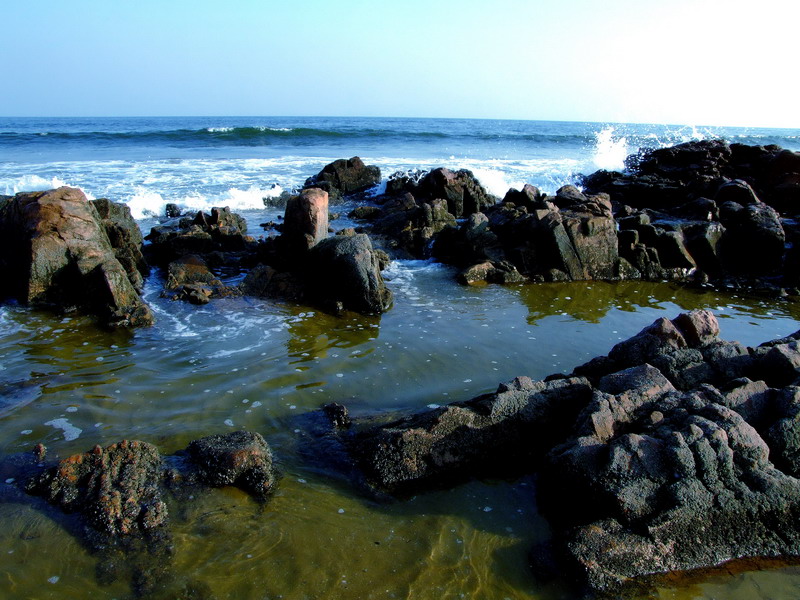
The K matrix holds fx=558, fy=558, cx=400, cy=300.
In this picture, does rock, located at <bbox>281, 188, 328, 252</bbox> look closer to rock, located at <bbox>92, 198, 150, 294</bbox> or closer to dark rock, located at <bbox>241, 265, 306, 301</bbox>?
dark rock, located at <bbox>241, 265, 306, 301</bbox>

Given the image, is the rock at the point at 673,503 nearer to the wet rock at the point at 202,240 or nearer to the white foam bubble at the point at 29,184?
the wet rock at the point at 202,240

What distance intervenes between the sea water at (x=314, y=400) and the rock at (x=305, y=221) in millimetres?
1723

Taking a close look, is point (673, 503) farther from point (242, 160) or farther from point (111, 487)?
point (242, 160)

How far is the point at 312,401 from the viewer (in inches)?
251

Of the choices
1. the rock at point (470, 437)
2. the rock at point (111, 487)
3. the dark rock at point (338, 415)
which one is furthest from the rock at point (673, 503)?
the rock at point (111, 487)

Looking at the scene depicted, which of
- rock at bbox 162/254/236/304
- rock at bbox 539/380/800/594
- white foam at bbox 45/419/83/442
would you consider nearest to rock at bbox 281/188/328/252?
rock at bbox 162/254/236/304

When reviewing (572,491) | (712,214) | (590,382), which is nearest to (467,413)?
(572,491)

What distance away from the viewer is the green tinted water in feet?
13.0

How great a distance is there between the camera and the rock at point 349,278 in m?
9.56

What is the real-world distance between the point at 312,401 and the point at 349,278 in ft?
11.9

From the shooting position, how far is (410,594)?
12.6 feet

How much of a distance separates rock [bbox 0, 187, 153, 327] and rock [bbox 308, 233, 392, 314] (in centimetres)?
293

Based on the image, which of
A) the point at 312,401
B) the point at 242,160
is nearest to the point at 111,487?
the point at 312,401

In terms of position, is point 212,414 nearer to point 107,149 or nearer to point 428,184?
point 428,184
